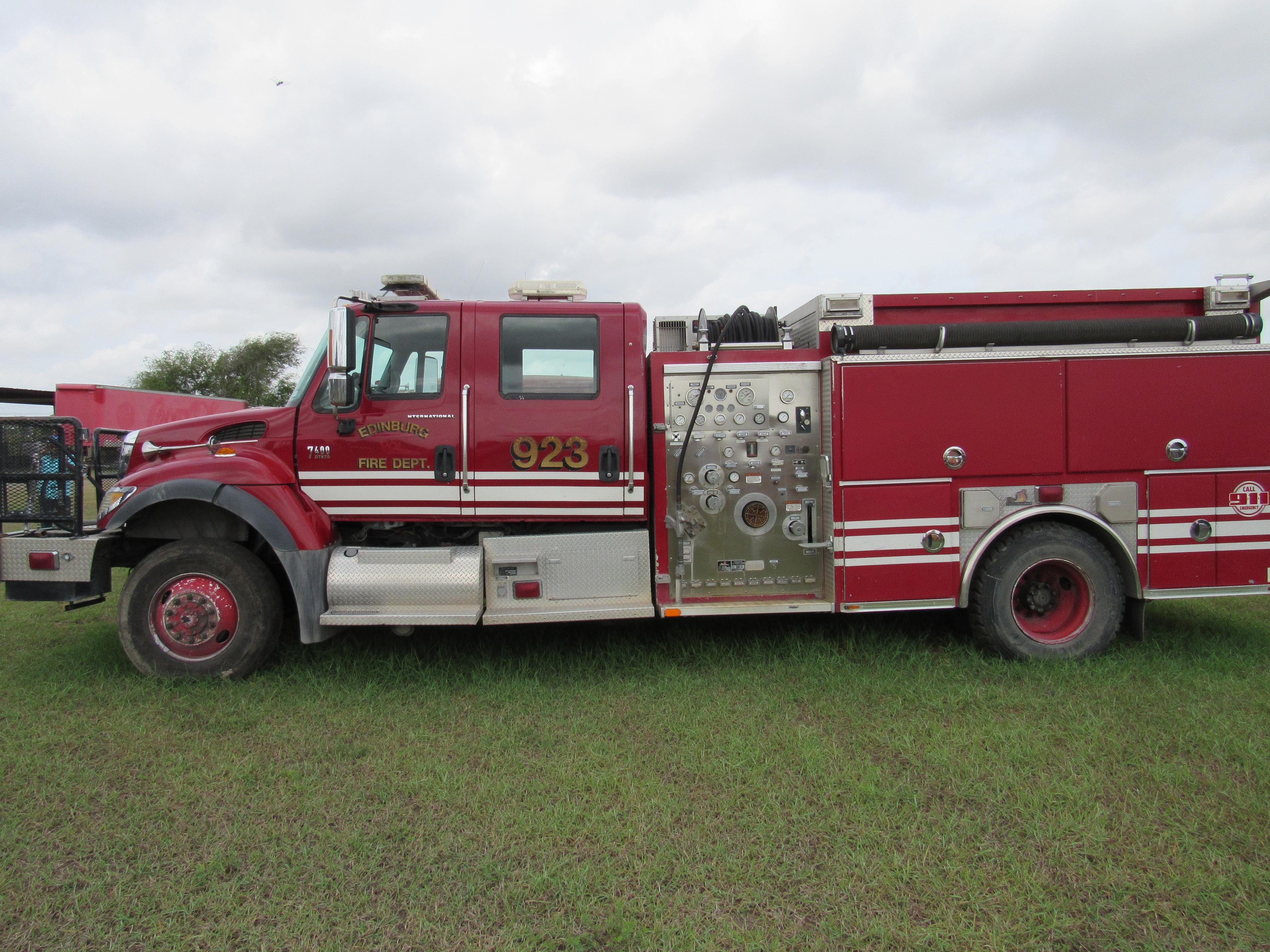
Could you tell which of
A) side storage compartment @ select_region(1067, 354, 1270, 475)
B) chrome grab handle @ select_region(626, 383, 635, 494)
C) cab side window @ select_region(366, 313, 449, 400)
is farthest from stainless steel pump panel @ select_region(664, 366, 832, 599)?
side storage compartment @ select_region(1067, 354, 1270, 475)

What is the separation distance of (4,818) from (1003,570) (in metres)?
5.88

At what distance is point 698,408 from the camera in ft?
16.9

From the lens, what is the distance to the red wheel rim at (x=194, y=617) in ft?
16.6

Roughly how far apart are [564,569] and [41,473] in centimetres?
376

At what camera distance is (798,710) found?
4539 millimetres

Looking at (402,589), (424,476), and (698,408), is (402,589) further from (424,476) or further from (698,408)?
(698,408)

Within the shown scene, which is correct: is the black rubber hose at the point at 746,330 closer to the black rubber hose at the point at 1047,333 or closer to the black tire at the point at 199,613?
the black rubber hose at the point at 1047,333

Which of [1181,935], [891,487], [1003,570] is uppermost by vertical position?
[891,487]

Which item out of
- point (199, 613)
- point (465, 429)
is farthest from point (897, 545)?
point (199, 613)

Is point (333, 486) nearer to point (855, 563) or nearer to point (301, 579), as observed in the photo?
point (301, 579)

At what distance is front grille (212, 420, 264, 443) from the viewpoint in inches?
206

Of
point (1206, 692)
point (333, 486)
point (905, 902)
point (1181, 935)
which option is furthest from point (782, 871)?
point (333, 486)

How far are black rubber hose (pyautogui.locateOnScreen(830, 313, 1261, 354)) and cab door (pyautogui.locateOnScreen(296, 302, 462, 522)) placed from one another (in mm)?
2742

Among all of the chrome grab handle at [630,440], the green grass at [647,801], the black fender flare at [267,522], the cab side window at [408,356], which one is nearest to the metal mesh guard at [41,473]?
the black fender flare at [267,522]
